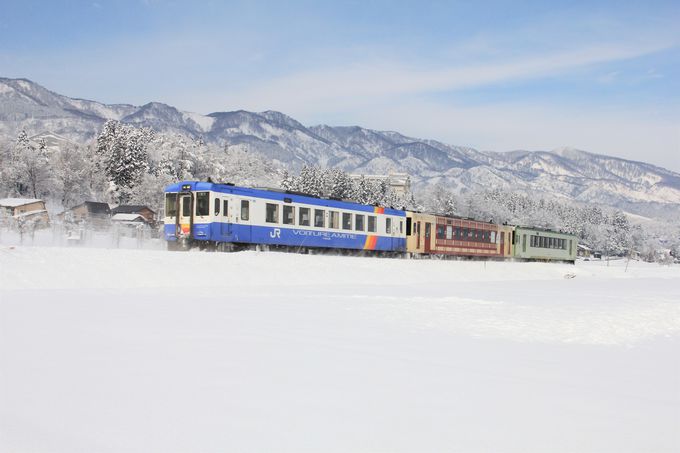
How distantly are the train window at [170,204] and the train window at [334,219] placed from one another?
799cm

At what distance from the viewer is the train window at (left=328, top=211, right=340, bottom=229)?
30862mm

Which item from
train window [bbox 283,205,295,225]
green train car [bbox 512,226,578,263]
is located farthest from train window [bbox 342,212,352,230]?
green train car [bbox 512,226,578,263]

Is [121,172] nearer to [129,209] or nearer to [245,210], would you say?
[129,209]

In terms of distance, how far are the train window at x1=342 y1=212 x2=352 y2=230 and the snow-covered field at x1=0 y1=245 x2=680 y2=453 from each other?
54.3 feet

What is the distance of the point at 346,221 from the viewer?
105 ft

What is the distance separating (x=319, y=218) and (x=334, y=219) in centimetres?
136

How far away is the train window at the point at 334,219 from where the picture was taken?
30.9m

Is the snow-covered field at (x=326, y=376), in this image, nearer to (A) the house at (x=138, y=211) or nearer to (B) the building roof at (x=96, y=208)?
(A) the house at (x=138, y=211)

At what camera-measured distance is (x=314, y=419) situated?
5.45 meters

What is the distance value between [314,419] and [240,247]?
837 inches

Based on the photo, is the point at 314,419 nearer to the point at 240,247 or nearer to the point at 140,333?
the point at 140,333

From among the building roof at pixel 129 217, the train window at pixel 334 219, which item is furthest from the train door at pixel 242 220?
the building roof at pixel 129 217

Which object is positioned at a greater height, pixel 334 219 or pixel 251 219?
pixel 334 219

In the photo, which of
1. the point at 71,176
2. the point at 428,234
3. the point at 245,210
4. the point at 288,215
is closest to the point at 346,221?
the point at 288,215
